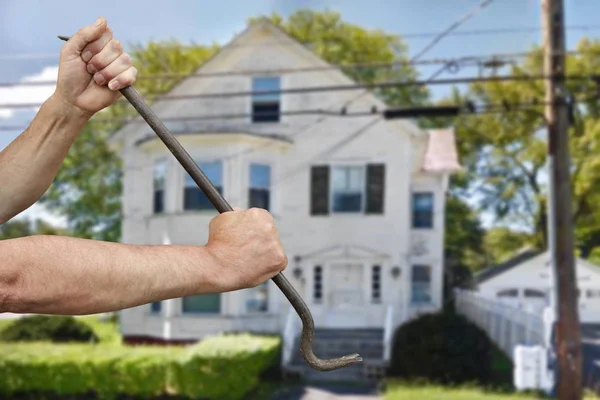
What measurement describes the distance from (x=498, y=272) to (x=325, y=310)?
1.71m

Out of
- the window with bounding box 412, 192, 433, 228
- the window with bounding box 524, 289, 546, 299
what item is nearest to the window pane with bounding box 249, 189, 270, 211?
the window with bounding box 412, 192, 433, 228

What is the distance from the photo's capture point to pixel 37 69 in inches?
241

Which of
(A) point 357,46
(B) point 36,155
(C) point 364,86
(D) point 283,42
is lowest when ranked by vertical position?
(B) point 36,155

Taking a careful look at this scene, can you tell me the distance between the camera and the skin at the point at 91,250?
81 cm

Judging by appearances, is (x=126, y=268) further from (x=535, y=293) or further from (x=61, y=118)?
(x=535, y=293)

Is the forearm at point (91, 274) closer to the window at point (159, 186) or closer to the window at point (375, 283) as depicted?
the window at point (375, 283)

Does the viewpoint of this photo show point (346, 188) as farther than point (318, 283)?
Yes

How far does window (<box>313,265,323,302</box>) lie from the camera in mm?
6535

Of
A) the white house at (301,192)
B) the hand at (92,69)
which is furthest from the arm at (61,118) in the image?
the white house at (301,192)

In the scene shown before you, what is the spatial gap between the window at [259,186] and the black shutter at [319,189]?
45 cm

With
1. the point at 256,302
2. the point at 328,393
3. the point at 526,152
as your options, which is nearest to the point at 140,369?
the point at 256,302

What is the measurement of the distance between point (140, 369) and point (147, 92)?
139 inches

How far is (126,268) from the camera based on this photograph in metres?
0.86

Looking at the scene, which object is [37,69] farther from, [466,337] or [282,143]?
[466,337]
